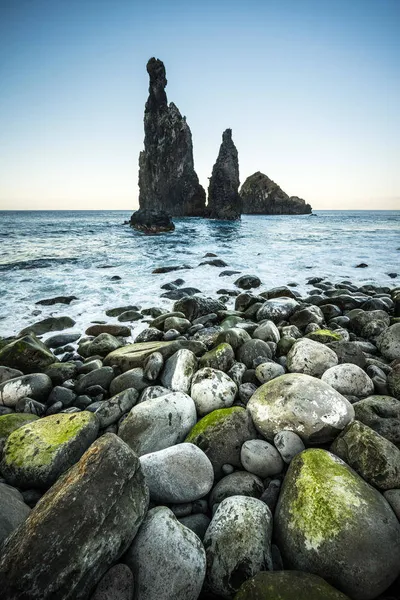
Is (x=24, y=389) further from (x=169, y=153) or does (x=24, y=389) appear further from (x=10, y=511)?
(x=169, y=153)

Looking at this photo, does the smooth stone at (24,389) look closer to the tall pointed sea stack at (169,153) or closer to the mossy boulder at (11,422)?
the mossy boulder at (11,422)

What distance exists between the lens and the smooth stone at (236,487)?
2178mm

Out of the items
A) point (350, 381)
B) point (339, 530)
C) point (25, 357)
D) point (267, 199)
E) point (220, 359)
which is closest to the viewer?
point (339, 530)

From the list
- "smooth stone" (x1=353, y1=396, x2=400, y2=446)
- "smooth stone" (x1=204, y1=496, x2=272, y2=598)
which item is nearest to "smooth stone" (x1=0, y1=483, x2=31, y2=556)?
"smooth stone" (x1=204, y1=496, x2=272, y2=598)

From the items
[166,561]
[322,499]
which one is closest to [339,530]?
[322,499]

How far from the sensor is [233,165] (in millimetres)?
56312

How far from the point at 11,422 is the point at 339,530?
3171 mm

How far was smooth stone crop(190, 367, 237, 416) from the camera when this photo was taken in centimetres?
305

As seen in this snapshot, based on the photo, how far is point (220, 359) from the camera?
381cm

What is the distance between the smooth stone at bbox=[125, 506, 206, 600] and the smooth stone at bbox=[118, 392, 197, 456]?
0.91m

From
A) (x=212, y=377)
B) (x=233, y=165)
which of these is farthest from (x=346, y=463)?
(x=233, y=165)

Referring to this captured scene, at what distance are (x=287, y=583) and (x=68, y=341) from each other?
17.1 ft

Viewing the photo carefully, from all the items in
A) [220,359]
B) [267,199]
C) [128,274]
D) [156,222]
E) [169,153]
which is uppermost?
[169,153]

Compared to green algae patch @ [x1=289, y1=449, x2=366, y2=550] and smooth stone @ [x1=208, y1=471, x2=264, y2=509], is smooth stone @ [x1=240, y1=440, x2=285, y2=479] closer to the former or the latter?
smooth stone @ [x1=208, y1=471, x2=264, y2=509]
